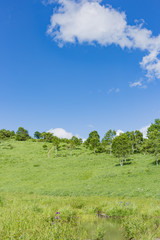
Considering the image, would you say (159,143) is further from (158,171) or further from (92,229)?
(92,229)

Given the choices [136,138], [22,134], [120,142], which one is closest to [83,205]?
[120,142]

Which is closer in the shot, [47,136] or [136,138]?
[136,138]

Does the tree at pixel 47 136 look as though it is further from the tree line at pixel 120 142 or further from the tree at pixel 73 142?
the tree at pixel 73 142

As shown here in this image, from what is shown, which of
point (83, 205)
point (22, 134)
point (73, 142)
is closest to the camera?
point (83, 205)

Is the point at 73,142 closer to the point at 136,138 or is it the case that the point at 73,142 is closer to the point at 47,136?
the point at 136,138

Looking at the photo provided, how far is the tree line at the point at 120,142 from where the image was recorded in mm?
40406

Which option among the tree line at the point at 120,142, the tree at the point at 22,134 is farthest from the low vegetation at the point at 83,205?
the tree at the point at 22,134

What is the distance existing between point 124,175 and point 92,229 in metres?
24.1

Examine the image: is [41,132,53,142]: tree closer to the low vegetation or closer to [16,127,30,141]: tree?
[16,127,30,141]: tree

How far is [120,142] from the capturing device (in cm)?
4391

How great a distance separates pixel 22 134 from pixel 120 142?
85.8 m

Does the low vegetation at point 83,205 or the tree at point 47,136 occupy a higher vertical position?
the tree at point 47,136

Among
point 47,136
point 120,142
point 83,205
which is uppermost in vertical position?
point 47,136

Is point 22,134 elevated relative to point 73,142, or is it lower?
elevated
